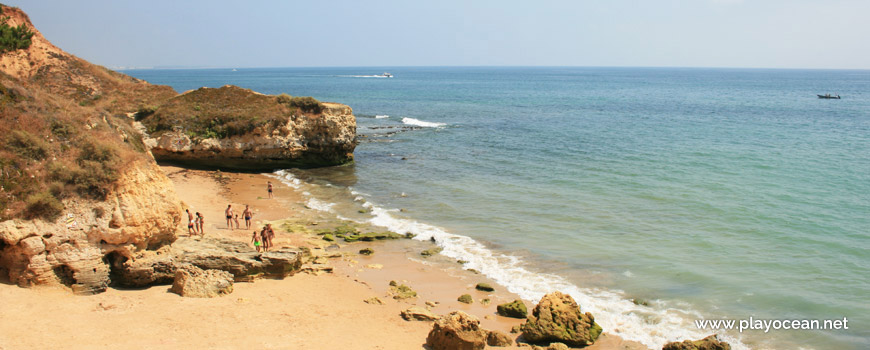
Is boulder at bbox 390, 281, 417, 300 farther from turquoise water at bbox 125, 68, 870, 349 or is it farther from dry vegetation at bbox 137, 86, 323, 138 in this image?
dry vegetation at bbox 137, 86, 323, 138

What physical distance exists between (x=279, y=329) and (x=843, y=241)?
818 inches

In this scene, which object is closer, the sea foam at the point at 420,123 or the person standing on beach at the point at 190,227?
the person standing on beach at the point at 190,227

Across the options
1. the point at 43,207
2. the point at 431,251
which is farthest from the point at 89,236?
the point at 431,251

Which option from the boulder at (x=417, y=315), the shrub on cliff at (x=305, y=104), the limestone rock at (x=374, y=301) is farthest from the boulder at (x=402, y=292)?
the shrub on cliff at (x=305, y=104)

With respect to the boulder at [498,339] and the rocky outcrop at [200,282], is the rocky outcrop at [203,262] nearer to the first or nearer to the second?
the rocky outcrop at [200,282]

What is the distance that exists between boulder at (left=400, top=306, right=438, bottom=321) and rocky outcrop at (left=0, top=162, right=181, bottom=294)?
24.6 feet

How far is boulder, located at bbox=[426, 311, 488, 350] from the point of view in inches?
467

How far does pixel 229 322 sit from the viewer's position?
12.6 metres

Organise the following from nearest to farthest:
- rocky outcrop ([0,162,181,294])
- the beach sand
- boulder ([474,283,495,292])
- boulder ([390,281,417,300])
Answer: the beach sand < rocky outcrop ([0,162,181,294]) < boulder ([390,281,417,300]) < boulder ([474,283,495,292])

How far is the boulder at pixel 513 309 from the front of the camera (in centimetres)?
1442

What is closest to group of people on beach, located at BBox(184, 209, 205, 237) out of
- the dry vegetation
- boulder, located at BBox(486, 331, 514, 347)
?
boulder, located at BBox(486, 331, 514, 347)

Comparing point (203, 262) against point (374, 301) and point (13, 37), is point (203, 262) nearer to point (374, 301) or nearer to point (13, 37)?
point (374, 301)

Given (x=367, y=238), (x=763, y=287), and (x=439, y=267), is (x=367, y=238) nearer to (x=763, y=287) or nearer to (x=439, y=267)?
(x=439, y=267)

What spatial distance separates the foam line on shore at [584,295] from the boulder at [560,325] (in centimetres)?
113
